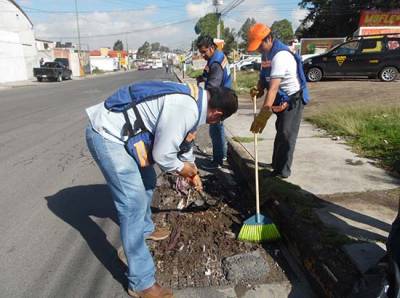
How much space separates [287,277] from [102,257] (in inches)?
63.2

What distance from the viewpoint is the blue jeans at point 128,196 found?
2.74 m

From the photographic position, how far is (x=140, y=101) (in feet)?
8.66

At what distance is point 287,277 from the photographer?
128 inches

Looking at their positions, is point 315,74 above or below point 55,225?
above

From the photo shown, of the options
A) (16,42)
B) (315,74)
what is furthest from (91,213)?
(16,42)

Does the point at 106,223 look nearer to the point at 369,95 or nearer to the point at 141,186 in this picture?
the point at 141,186

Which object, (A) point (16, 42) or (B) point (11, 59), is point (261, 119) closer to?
(B) point (11, 59)

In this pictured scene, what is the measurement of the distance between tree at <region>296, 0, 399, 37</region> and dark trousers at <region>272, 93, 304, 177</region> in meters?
39.6

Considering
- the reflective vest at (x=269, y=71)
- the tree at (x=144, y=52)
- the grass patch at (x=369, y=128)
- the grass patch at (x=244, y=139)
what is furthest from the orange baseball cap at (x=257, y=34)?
the tree at (x=144, y=52)

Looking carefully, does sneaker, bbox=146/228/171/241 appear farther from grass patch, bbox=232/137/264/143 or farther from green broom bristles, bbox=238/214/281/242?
grass patch, bbox=232/137/264/143

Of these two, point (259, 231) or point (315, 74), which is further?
point (315, 74)

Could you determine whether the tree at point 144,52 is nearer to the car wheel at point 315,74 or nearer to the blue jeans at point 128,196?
the car wheel at point 315,74

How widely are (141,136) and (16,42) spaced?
145 ft

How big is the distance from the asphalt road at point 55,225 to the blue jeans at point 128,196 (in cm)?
32
